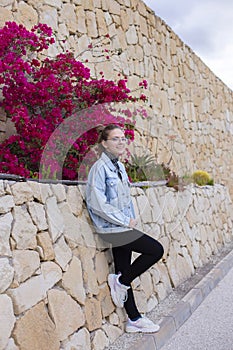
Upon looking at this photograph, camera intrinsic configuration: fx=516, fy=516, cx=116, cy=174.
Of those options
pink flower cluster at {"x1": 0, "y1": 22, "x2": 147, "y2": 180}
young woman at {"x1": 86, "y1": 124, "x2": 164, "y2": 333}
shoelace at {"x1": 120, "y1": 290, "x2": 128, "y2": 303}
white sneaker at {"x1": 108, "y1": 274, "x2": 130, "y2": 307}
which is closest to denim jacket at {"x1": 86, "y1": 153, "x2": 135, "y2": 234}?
young woman at {"x1": 86, "y1": 124, "x2": 164, "y2": 333}

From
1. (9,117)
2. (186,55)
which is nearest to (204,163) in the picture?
(186,55)

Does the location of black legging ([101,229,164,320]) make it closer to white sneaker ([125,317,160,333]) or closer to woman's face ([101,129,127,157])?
white sneaker ([125,317,160,333])

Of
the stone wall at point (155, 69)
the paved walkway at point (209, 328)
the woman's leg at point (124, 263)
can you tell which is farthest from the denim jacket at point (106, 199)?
the stone wall at point (155, 69)

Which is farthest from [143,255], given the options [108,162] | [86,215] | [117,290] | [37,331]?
[37,331]

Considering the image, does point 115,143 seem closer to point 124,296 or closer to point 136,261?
point 136,261

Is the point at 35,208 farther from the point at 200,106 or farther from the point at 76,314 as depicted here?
the point at 200,106

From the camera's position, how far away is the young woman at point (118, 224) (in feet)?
12.1

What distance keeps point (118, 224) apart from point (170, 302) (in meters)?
1.62

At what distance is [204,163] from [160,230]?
22.3 ft

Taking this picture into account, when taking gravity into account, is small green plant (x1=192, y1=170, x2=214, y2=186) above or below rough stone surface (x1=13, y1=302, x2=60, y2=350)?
above

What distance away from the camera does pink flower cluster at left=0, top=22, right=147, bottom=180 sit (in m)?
4.66

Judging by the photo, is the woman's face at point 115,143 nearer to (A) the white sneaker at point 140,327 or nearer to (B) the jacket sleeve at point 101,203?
(B) the jacket sleeve at point 101,203

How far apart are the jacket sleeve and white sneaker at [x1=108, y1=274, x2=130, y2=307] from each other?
1.57 feet

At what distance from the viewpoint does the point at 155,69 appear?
9.53 meters
